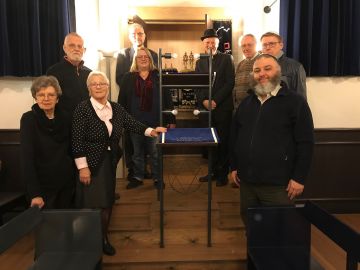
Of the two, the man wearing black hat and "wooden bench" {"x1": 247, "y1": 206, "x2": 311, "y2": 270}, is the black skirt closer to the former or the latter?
"wooden bench" {"x1": 247, "y1": 206, "x2": 311, "y2": 270}

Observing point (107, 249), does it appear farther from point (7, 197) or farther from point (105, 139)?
point (7, 197)

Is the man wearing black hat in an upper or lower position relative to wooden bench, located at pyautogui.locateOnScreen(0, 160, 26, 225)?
upper

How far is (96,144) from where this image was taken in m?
2.11

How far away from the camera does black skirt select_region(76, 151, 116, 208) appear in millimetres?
2137

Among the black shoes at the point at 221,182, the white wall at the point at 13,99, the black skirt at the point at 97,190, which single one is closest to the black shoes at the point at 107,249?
the black skirt at the point at 97,190

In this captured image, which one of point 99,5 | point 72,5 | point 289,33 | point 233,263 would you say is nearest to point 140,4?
point 99,5

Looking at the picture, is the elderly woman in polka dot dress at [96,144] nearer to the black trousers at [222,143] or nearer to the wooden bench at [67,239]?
the wooden bench at [67,239]

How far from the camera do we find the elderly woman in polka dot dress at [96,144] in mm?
2082

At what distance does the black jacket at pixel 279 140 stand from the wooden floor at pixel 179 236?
761mm

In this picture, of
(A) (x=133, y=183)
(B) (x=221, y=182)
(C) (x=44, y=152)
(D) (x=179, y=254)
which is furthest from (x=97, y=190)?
(B) (x=221, y=182)

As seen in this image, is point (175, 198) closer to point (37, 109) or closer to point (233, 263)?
point (233, 263)

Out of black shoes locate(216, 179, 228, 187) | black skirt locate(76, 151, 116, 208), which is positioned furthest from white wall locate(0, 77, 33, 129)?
black shoes locate(216, 179, 228, 187)

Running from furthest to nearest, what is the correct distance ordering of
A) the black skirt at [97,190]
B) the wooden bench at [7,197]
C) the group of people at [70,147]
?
the wooden bench at [7,197] → the black skirt at [97,190] → the group of people at [70,147]

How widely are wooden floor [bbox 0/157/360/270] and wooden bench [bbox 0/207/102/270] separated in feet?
1.71
